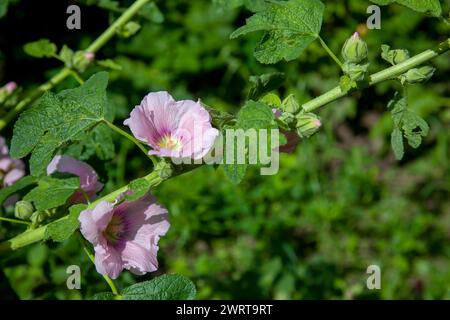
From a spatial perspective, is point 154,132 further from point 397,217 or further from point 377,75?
point 397,217

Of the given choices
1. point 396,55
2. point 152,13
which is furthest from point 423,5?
point 152,13

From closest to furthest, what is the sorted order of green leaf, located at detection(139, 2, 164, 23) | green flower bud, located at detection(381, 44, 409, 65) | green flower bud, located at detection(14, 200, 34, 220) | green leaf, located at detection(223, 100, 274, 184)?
green leaf, located at detection(223, 100, 274, 184) < green flower bud, located at detection(381, 44, 409, 65) < green flower bud, located at detection(14, 200, 34, 220) < green leaf, located at detection(139, 2, 164, 23)

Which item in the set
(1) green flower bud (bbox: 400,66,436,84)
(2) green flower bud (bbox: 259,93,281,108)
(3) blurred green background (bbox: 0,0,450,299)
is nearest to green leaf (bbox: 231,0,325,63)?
(2) green flower bud (bbox: 259,93,281,108)

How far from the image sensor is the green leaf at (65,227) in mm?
1369

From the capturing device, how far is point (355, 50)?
4.47 ft

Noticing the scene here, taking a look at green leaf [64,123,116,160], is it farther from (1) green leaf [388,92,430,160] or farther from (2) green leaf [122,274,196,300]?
(1) green leaf [388,92,430,160]

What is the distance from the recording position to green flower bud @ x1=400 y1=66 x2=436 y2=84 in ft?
4.49

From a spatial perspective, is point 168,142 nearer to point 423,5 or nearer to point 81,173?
point 81,173

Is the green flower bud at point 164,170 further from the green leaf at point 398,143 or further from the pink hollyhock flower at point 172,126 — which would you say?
the green leaf at point 398,143

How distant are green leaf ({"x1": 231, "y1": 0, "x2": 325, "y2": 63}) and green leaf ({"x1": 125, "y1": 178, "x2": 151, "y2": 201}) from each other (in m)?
0.30

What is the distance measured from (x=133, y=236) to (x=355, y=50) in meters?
0.54

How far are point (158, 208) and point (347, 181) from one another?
1683 millimetres

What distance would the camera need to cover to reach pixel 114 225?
1.49 meters

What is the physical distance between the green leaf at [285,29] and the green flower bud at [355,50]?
0.08 meters
